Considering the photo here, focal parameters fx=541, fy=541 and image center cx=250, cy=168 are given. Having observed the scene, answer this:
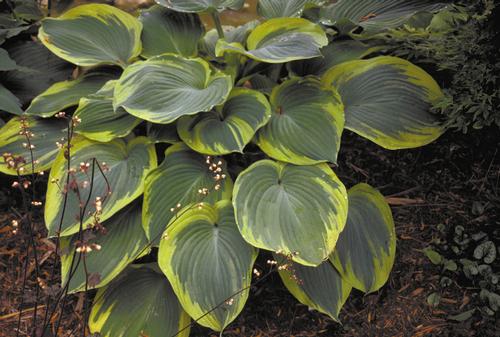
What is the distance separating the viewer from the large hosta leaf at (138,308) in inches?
84.5

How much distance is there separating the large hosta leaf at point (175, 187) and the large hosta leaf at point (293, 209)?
21 centimetres

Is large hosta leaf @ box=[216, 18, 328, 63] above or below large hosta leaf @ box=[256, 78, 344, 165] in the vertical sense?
above

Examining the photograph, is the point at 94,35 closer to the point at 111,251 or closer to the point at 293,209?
the point at 111,251

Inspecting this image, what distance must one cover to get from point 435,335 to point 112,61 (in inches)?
76.6

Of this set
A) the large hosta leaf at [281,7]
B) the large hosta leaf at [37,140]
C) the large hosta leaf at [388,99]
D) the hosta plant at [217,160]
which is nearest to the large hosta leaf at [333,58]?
the hosta plant at [217,160]

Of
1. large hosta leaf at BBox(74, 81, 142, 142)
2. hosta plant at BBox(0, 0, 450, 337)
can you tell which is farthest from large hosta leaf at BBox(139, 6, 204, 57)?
large hosta leaf at BBox(74, 81, 142, 142)

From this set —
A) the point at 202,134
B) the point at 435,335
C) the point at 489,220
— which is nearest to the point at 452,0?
the point at 489,220

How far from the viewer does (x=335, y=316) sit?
2.11 metres

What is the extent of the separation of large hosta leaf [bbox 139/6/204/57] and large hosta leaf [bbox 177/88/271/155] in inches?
20.1

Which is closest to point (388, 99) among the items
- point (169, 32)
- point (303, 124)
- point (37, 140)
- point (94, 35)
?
point (303, 124)

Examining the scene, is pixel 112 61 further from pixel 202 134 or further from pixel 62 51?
pixel 202 134

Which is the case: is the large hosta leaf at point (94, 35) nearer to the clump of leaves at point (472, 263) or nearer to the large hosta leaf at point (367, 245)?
the large hosta leaf at point (367, 245)

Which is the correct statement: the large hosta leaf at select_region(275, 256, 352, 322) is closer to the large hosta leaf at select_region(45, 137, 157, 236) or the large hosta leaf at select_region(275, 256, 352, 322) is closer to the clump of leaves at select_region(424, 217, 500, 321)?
the clump of leaves at select_region(424, 217, 500, 321)

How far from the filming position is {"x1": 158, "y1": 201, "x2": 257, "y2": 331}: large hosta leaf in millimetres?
2008
